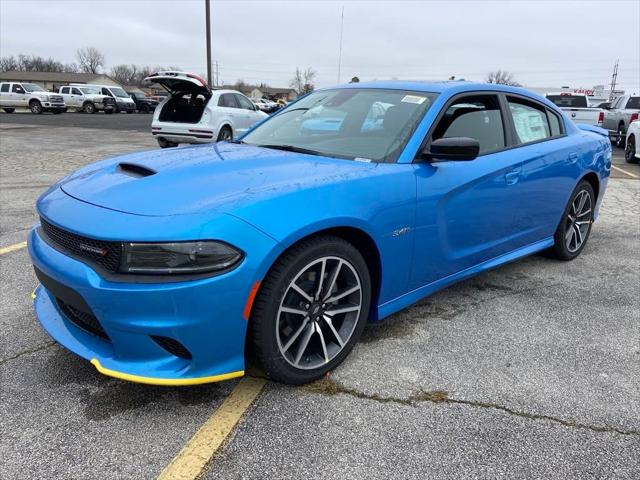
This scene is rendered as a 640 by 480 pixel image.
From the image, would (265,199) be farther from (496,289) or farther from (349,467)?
(496,289)

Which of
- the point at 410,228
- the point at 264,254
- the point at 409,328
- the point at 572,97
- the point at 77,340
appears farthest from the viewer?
the point at 572,97

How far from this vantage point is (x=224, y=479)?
1891 mm

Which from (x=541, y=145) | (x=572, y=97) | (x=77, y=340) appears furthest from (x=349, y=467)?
(x=572, y=97)

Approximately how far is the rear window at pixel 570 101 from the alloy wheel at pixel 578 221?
1417cm

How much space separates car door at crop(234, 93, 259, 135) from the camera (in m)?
13.5

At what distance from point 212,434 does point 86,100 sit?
36672 millimetres

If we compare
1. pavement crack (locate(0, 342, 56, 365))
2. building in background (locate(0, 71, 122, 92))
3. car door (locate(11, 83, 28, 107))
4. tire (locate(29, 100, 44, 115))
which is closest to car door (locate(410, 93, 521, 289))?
pavement crack (locate(0, 342, 56, 365))

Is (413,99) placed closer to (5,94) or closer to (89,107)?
(5,94)

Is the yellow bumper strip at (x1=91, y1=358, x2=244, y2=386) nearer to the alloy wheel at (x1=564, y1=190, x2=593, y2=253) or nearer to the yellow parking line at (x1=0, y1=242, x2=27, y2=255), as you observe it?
the yellow parking line at (x1=0, y1=242, x2=27, y2=255)

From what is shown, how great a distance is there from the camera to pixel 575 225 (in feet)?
14.9

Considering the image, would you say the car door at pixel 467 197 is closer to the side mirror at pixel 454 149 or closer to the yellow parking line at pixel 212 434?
the side mirror at pixel 454 149

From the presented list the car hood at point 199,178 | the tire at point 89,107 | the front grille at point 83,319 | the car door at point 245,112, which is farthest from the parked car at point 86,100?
the front grille at point 83,319

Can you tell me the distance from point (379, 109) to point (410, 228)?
93cm

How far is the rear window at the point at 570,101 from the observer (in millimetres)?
17062
